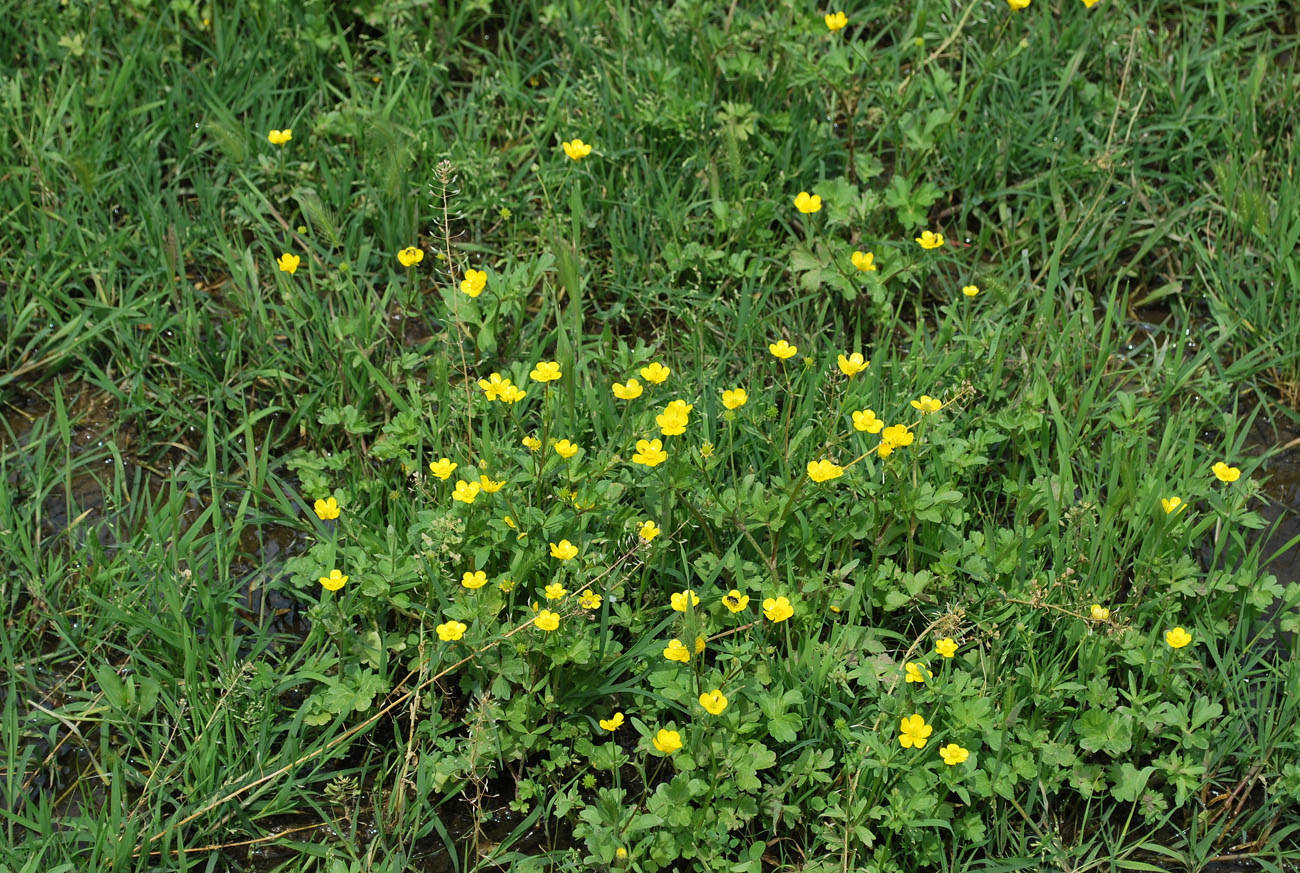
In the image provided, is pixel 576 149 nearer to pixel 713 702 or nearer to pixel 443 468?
pixel 443 468

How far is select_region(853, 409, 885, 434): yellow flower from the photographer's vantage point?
2.54m

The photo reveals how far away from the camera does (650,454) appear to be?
2.43 meters

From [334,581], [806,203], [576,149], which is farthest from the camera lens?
[576,149]

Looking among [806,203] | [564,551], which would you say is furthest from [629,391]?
[806,203]

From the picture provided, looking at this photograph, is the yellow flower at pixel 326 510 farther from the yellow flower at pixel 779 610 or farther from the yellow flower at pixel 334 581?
the yellow flower at pixel 779 610

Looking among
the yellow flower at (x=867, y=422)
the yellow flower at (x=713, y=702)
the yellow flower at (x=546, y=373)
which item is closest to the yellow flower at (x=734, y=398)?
the yellow flower at (x=867, y=422)

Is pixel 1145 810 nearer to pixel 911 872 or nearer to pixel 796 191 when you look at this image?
pixel 911 872

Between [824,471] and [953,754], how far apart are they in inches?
22.5

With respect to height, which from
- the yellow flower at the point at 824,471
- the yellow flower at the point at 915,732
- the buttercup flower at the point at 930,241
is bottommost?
the yellow flower at the point at 915,732

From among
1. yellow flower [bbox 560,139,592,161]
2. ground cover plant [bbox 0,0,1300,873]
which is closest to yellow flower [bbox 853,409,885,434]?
ground cover plant [bbox 0,0,1300,873]

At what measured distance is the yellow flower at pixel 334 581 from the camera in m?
2.40

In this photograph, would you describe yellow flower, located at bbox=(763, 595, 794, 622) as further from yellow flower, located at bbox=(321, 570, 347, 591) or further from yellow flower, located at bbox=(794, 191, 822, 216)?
yellow flower, located at bbox=(794, 191, 822, 216)

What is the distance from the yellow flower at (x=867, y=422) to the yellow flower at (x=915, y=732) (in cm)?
61

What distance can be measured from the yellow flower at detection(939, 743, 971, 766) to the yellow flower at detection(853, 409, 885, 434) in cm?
65
